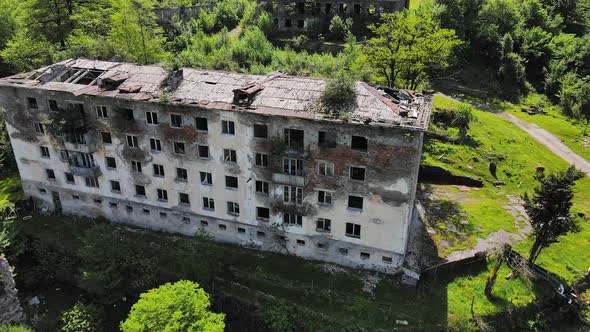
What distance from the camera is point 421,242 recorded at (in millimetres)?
47625

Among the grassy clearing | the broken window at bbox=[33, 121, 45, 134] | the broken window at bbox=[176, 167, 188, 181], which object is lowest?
the grassy clearing

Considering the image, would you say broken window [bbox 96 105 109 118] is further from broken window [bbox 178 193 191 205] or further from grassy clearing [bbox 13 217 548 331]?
grassy clearing [bbox 13 217 548 331]

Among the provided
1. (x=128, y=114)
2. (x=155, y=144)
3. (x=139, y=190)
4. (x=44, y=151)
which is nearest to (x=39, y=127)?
(x=44, y=151)

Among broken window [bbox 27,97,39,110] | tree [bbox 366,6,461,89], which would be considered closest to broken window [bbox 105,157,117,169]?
broken window [bbox 27,97,39,110]

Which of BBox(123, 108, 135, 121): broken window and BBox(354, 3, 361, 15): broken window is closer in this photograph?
BBox(123, 108, 135, 121): broken window

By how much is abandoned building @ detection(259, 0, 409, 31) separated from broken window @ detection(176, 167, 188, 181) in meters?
58.7

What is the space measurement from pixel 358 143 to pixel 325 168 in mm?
4053

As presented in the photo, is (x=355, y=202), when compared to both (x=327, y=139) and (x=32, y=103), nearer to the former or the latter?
(x=327, y=139)

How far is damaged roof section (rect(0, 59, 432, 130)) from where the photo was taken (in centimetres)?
3922

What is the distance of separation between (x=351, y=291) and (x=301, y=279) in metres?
5.19

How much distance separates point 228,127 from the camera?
42.6 m

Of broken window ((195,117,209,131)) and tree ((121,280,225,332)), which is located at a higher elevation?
broken window ((195,117,209,131))

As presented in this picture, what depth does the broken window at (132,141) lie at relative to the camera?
46.2 m

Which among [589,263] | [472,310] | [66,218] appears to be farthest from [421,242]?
[66,218]
